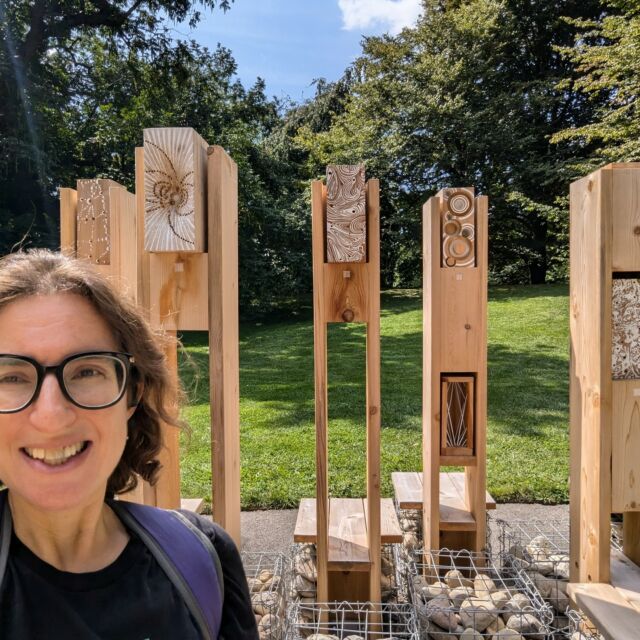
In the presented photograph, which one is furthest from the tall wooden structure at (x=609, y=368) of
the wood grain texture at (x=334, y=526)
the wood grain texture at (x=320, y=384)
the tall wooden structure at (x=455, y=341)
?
the wood grain texture at (x=320, y=384)

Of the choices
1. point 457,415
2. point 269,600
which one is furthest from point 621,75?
point 269,600

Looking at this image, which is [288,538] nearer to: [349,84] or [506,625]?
[506,625]

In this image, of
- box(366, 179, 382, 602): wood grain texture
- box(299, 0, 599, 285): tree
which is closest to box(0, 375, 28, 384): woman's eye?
box(366, 179, 382, 602): wood grain texture

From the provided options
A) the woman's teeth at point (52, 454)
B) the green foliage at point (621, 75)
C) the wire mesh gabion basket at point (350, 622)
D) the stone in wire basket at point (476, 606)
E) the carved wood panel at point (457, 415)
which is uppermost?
the green foliage at point (621, 75)

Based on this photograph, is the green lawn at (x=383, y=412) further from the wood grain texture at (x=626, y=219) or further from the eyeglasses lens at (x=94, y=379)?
the wood grain texture at (x=626, y=219)

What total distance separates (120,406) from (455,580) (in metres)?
1.92

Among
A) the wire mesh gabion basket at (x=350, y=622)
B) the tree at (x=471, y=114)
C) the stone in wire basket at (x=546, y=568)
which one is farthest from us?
the tree at (x=471, y=114)

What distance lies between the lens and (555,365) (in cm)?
723

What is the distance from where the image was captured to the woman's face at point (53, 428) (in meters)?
0.86

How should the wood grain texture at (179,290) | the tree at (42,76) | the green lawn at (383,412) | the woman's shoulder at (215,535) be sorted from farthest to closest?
the tree at (42,76), the green lawn at (383,412), the wood grain texture at (179,290), the woman's shoulder at (215,535)

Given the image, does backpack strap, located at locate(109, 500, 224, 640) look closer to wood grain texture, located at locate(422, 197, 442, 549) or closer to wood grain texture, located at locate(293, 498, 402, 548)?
wood grain texture, located at locate(293, 498, 402, 548)

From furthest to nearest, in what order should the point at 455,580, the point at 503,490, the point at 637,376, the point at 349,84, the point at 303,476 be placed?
the point at 349,84
the point at 303,476
the point at 503,490
the point at 455,580
the point at 637,376

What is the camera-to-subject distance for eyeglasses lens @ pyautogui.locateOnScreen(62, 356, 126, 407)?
900 millimetres

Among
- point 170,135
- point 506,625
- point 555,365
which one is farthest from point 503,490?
point 555,365
